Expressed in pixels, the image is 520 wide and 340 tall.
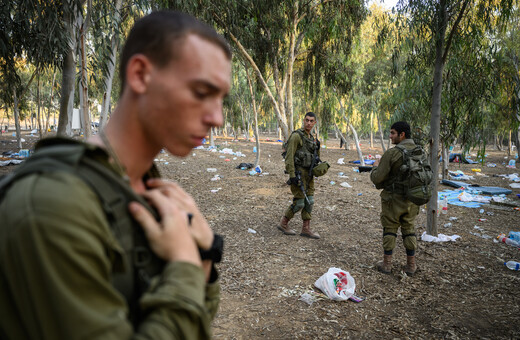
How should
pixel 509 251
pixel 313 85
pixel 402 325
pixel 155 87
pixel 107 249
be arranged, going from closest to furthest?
pixel 107 249
pixel 155 87
pixel 402 325
pixel 509 251
pixel 313 85

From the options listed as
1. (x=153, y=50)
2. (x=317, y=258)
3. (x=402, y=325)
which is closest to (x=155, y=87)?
(x=153, y=50)

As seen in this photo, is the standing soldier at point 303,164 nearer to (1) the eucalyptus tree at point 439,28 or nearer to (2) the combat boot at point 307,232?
(2) the combat boot at point 307,232

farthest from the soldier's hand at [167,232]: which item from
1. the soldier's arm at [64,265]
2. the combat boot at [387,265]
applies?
the combat boot at [387,265]

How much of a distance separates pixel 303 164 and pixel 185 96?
4.87m

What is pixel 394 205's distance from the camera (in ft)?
14.7

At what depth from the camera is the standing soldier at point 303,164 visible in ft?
18.5

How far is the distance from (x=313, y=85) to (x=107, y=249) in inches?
445

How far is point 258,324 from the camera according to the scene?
3.29 meters

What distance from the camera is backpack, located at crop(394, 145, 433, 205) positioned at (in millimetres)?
4270

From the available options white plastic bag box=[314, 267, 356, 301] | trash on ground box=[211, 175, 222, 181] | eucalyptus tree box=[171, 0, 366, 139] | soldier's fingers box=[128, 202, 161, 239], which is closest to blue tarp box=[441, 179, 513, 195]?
eucalyptus tree box=[171, 0, 366, 139]

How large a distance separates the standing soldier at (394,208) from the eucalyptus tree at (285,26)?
19.2ft

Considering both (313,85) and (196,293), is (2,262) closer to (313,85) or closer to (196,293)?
(196,293)

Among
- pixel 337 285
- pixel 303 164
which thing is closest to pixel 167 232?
pixel 337 285

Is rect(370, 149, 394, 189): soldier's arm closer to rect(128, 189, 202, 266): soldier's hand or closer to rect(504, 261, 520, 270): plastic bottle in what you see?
rect(504, 261, 520, 270): plastic bottle
